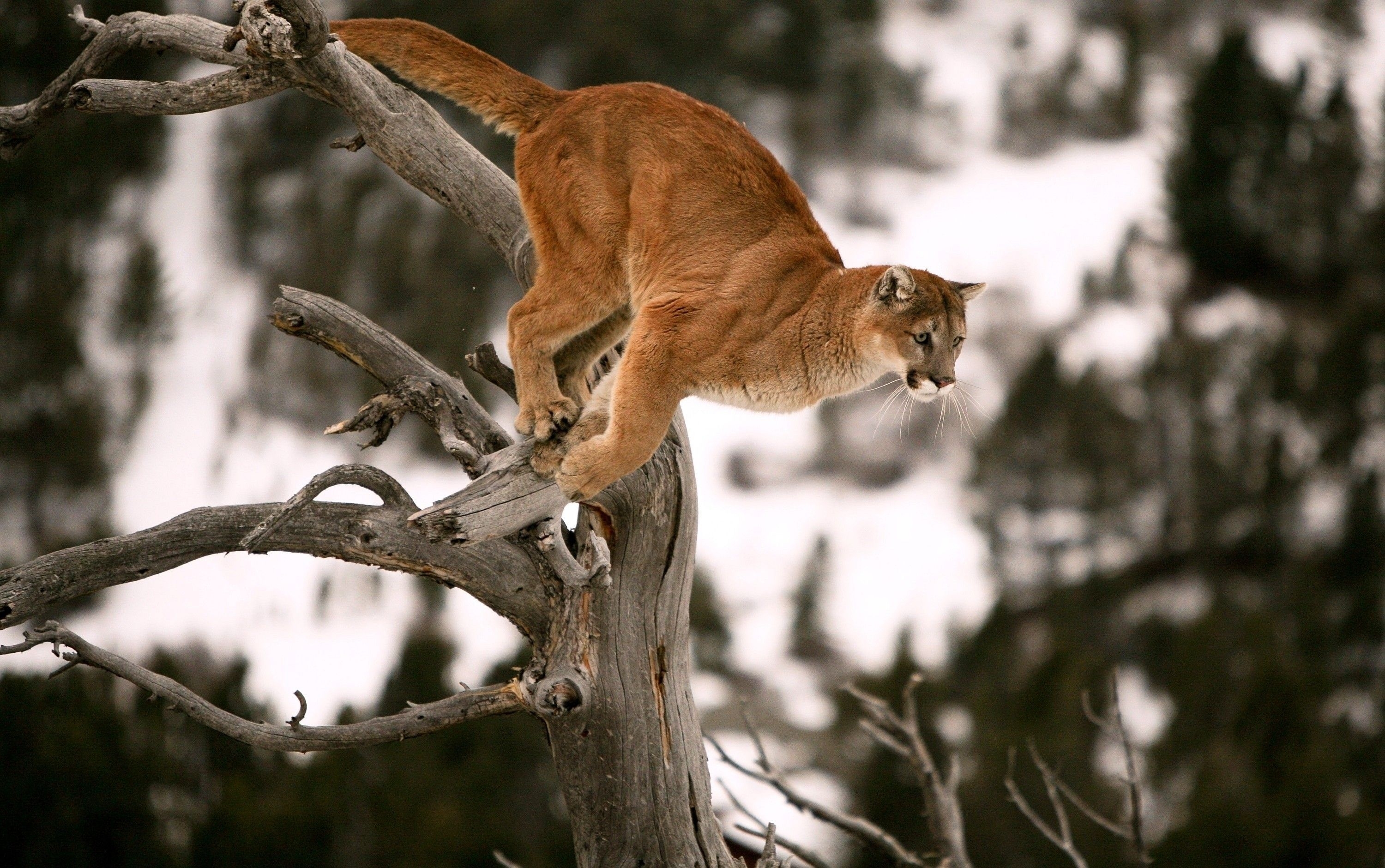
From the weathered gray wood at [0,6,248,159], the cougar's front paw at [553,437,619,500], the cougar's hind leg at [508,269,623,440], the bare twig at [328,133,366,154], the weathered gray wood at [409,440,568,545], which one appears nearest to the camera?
the weathered gray wood at [409,440,568,545]

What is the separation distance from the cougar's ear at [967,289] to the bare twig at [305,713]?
2656 mm

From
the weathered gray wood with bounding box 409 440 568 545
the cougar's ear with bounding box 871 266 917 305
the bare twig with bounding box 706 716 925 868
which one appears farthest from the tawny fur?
the bare twig with bounding box 706 716 925 868

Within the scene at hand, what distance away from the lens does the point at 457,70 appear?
6.28m

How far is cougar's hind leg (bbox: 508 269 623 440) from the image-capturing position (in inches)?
229

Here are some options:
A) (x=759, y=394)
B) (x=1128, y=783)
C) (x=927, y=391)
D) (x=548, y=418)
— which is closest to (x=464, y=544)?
(x=548, y=418)

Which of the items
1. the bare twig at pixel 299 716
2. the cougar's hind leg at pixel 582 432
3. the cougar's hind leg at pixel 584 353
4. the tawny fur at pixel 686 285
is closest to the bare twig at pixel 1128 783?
the tawny fur at pixel 686 285

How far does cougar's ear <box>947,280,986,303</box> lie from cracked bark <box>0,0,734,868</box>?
1.44 m

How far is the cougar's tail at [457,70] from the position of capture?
20.5ft

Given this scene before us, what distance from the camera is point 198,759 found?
15875 millimetres

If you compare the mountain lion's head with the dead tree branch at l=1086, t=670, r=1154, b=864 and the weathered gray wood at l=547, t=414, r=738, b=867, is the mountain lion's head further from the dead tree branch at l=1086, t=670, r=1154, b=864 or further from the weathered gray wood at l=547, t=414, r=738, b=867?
the dead tree branch at l=1086, t=670, r=1154, b=864

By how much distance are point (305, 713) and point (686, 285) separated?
238cm

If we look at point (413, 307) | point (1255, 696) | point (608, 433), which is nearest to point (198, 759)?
point (608, 433)

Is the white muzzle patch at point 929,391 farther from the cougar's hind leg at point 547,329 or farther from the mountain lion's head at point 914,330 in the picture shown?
the cougar's hind leg at point 547,329

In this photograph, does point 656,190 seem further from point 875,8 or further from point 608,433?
point 875,8
